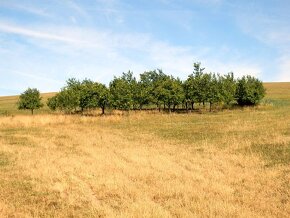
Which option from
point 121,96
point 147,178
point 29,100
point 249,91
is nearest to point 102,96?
point 121,96

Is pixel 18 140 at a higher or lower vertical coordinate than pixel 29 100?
lower

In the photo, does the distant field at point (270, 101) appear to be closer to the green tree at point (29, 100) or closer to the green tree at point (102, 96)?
the green tree at point (29, 100)

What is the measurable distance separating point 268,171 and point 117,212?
8.06 m

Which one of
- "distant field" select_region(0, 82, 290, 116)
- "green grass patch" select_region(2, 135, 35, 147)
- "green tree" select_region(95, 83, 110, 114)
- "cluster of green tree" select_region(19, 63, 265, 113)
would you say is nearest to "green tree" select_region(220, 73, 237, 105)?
"cluster of green tree" select_region(19, 63, 265, 113)

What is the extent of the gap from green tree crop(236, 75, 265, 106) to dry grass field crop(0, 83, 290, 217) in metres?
47.8

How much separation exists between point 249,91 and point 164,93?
17.3 m

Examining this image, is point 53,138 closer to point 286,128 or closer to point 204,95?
point 286,128

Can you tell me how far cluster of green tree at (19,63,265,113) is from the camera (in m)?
A: 68.2

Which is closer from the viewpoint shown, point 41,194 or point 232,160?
point 41,194

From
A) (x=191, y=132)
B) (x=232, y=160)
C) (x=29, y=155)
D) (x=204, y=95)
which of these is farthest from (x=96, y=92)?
(x=232, y=160)

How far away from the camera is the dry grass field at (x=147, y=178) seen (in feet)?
39.5

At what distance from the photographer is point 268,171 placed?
16812mm

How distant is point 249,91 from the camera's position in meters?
74.8

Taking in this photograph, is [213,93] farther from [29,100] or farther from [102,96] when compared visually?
[29,100]
